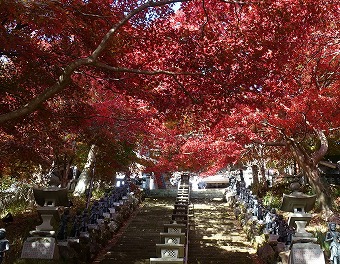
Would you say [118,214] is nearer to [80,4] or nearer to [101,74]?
[101,74]

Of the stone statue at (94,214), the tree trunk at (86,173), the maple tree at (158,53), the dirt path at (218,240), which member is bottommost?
the dirt path at (218,240)

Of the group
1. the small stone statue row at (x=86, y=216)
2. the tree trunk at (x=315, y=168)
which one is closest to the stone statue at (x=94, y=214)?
the small stone statue row at (x=86, y=216)

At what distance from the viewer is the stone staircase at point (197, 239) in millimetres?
9656

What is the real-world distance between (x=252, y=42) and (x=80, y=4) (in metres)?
3.74

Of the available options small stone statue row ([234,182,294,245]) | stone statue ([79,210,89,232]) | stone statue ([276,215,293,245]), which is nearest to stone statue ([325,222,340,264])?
small stone statue row ([234,182,294,245])

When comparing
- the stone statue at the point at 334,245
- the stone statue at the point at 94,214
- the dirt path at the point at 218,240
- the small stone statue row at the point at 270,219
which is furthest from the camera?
the stone statue at the point at 94,214

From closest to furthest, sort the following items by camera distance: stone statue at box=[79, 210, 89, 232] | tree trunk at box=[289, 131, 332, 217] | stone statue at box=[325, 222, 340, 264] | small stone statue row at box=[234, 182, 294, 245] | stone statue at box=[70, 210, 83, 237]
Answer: stone statue at box=[325, 222, 340, 264] → small stone statue row at box=[234, 182, 294, 245] → stone statue at box=[70, 210, 83, 237] → stone statue at box=[79, 210, 89, 232] → tree trunk at box=[289, 131, 332, 217]

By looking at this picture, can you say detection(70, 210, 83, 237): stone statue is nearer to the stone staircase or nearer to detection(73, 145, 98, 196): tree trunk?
the stone staircase

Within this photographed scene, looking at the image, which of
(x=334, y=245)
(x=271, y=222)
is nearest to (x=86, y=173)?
(x=271, y=222)

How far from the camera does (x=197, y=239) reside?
455 inches

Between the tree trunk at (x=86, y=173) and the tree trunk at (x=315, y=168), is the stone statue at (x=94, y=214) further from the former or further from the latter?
the tree trunk at (x=315, y=168)

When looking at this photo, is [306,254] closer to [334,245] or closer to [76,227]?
[334,245]

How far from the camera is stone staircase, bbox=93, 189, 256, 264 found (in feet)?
31.7

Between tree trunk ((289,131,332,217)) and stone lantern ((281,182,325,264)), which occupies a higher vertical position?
tree trunk ((289,131,332,217))
